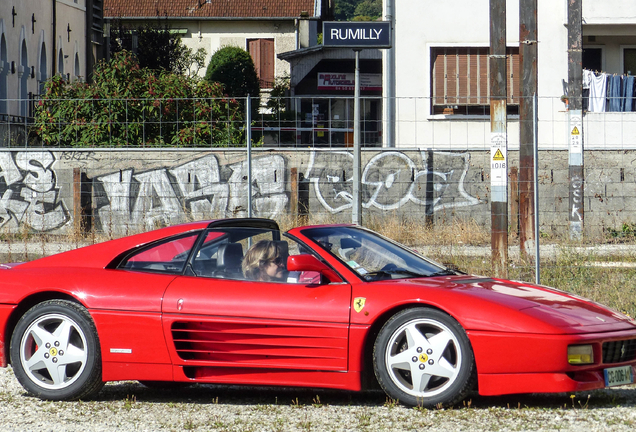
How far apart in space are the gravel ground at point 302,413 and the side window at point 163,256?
894mm

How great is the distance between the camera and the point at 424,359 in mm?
5156

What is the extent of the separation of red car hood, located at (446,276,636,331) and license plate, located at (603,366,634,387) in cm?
25

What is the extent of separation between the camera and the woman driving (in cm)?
569

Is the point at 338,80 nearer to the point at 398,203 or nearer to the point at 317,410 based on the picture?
the point at 398,203

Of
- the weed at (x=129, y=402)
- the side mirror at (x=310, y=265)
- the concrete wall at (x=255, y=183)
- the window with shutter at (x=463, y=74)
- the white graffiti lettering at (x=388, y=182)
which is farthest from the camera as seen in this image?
the window with shutter at (x=463, y=74)

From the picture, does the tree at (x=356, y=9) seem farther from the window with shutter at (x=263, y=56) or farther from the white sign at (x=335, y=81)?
the white sign at (x=335, y=81)

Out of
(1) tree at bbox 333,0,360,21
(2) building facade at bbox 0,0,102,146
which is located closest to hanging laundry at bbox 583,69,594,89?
(2) building facade at bbox 0,0,102,146

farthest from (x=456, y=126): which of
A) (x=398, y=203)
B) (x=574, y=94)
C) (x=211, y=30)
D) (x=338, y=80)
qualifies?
(x=211, y=30)

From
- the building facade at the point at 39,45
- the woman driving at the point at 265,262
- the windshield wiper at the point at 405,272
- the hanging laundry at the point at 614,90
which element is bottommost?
the windshield wiper at the point at 405,272

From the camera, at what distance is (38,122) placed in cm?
1691

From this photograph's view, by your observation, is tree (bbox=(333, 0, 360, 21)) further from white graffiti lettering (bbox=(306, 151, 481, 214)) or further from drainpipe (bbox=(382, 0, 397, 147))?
white graffiti lettering (bbox=(306, 151, 481, 214))

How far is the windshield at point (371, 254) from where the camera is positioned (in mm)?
5723

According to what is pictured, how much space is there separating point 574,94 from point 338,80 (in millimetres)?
28651

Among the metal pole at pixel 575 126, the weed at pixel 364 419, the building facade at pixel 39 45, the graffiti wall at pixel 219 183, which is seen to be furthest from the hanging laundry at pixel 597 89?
the weed at pixel 364 419
